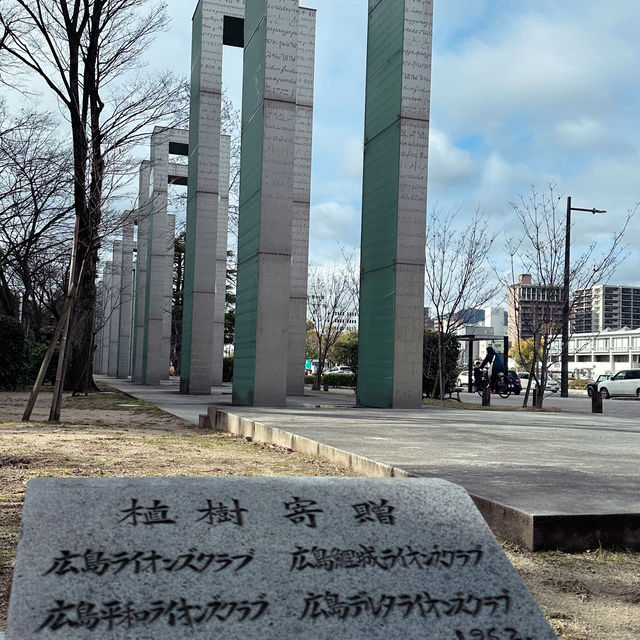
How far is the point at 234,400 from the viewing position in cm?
1501

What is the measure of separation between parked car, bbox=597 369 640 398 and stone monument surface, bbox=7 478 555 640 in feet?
113

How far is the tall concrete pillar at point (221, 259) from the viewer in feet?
96.8

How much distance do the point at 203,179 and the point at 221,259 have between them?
1108 cm

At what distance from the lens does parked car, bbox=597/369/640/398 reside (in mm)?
34312

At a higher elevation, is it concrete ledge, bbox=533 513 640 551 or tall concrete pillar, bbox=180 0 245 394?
tall concrete pillar, bbox=180 0 245 394

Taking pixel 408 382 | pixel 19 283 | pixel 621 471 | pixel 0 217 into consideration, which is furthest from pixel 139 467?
pixel 19 283

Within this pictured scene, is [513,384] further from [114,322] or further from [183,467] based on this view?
[114,322]

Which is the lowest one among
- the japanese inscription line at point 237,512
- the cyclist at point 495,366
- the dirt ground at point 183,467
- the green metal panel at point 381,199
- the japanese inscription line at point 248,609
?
the dirt ground at point 183,467

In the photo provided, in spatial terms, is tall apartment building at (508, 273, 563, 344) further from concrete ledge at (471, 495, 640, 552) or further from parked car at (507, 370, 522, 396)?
concrete ledge at (471, 495, 640, 552)

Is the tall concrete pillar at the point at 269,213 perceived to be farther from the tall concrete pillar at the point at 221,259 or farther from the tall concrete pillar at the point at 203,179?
the tall concrete pillar at the point at 221,259

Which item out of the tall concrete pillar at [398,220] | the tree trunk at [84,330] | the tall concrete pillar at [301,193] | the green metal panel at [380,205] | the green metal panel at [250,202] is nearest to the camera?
the tall concrete pillar at [398,220]

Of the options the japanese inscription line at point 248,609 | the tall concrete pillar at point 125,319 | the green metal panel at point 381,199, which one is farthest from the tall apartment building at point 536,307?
the tall concrete pillar at point 125,319

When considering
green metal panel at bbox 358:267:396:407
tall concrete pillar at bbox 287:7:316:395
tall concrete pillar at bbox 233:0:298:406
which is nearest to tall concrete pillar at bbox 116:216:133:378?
tall concrete pillar at bbox 287:7:316:395

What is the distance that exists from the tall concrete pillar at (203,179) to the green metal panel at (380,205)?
6318mm
